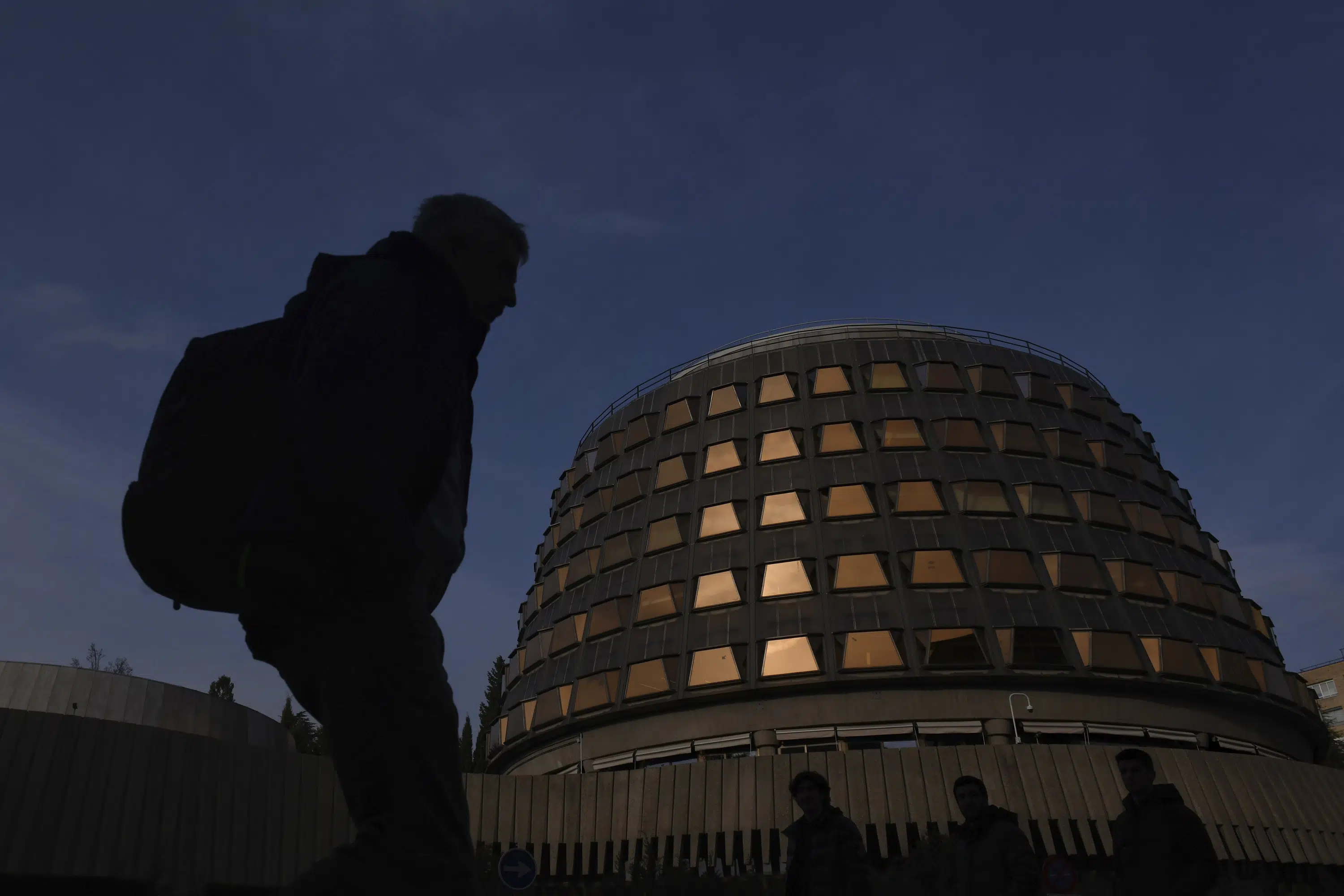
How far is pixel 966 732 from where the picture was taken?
110 ft

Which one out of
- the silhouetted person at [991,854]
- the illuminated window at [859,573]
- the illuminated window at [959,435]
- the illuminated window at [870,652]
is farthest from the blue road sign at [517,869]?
the illuminated window at [959,435]

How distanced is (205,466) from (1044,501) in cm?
4088

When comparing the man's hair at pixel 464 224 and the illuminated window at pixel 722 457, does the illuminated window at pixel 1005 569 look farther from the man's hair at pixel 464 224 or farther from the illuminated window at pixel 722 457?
the man's hair at pixel 464 224

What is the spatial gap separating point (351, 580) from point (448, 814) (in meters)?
0.52

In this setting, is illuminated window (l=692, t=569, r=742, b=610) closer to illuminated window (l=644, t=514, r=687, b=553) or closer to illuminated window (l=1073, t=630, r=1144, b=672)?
illuminated window (l=644, t=514, r=687, b=553)

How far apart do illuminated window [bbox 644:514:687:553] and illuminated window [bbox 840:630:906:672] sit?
888 cm

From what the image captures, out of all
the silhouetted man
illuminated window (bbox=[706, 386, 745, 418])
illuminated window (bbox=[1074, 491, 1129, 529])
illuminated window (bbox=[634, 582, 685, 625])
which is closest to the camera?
the silhouetted man

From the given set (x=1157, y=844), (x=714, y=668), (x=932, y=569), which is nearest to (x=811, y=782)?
(x=1157, y=844)

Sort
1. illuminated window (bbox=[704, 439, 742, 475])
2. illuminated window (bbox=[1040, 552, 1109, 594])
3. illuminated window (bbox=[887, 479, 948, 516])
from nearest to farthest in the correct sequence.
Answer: illuminated window (bbox=[1040, 552, 1109, 594]) → illuminated window (bbox=[887, 479, 948, 516]) → illuminated window (bbox=[704, 439, 742, 475])

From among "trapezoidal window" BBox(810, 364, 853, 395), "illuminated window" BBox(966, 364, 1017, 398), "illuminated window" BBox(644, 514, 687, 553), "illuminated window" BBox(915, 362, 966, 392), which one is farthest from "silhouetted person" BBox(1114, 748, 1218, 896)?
"illuminated window" BBox(966, 364, 1017, 398)

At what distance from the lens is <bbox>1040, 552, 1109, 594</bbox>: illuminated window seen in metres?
37.0

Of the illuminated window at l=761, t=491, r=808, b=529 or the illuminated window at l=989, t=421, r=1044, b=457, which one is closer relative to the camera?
the illuminated window at l=761, t=491, r=808, b=529

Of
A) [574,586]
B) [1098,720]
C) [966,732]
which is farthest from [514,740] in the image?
[1098,720]

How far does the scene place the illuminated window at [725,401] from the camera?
44406 mm
